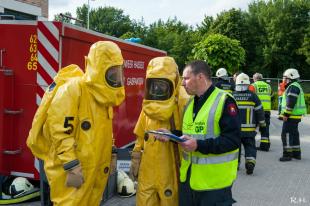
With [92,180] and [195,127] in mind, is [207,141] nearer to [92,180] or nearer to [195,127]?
[195,127]

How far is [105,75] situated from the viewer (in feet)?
12.3

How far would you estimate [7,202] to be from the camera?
17.8 ft

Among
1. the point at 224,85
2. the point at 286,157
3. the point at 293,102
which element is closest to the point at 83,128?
the point at 293,102

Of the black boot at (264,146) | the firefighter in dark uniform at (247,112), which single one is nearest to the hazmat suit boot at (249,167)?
the firefighter in dark uniform at (247,112)

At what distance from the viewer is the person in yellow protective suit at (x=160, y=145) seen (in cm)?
397

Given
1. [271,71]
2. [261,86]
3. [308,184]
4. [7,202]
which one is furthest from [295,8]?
Result: [7,202]

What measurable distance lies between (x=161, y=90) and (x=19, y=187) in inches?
103

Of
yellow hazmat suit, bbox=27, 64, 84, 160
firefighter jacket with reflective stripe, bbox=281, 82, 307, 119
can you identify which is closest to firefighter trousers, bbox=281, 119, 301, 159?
firefighter jacket with reflective stripe, bbox=281, 82, 307, 119

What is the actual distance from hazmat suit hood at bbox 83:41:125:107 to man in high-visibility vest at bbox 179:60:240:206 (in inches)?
26.1

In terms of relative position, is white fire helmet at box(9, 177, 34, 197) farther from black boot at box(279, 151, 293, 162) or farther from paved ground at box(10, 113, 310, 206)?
black boot at box(279, 151, 293, 162)

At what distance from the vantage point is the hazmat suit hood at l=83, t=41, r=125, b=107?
A: 12.2 ft

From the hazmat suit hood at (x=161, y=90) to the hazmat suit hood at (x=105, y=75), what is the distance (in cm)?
28

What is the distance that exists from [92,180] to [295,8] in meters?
50.6

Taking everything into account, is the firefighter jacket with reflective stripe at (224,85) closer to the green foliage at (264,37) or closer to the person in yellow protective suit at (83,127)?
the person in yellow protective suit at (83,127)
